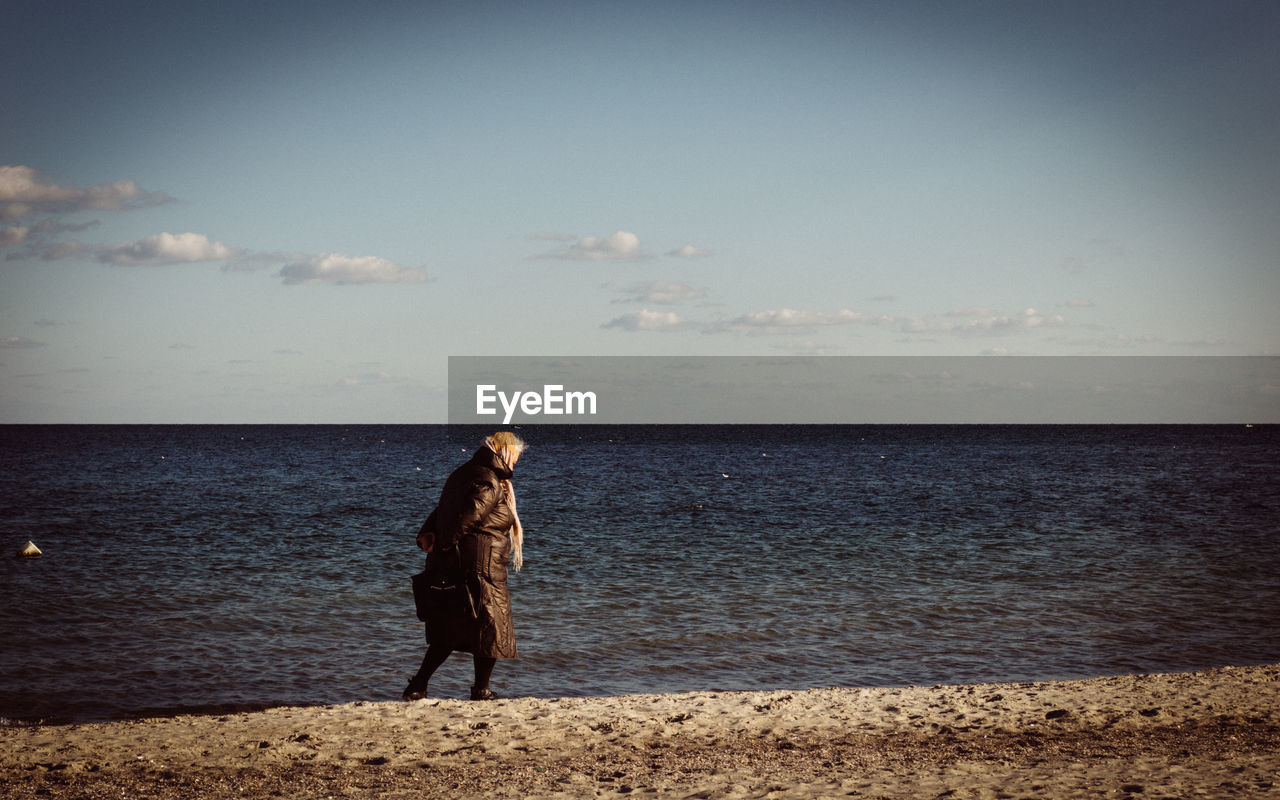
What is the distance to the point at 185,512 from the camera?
103ft

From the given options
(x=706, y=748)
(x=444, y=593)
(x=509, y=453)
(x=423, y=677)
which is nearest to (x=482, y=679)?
(x=423, y=677)

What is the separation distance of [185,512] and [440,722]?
27614mm

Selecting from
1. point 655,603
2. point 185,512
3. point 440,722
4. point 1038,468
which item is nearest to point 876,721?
point 440,722

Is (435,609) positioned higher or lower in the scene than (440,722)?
higher

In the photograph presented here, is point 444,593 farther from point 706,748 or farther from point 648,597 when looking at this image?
point 648,597

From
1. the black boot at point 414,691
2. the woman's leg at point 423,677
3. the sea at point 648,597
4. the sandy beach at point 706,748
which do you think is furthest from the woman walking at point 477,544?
the sea at point 648,597

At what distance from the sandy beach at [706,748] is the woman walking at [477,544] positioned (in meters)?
0.59

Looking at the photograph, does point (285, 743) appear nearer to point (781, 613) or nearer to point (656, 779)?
Answer: point (656, 779)

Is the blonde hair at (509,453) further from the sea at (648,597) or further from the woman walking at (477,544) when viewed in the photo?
the sea at (648,597)

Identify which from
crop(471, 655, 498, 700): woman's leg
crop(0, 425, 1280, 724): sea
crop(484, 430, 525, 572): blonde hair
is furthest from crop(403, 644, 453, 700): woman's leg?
crop(0, 425, 1280, 724): sea

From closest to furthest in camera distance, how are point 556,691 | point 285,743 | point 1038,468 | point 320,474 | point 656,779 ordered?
point 656,779
point 285,743
point 556,691
point 320,474
point 1038,468

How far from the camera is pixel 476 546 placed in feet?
24.5

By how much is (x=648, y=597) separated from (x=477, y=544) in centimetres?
802

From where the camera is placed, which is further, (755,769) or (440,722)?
(440,722)
